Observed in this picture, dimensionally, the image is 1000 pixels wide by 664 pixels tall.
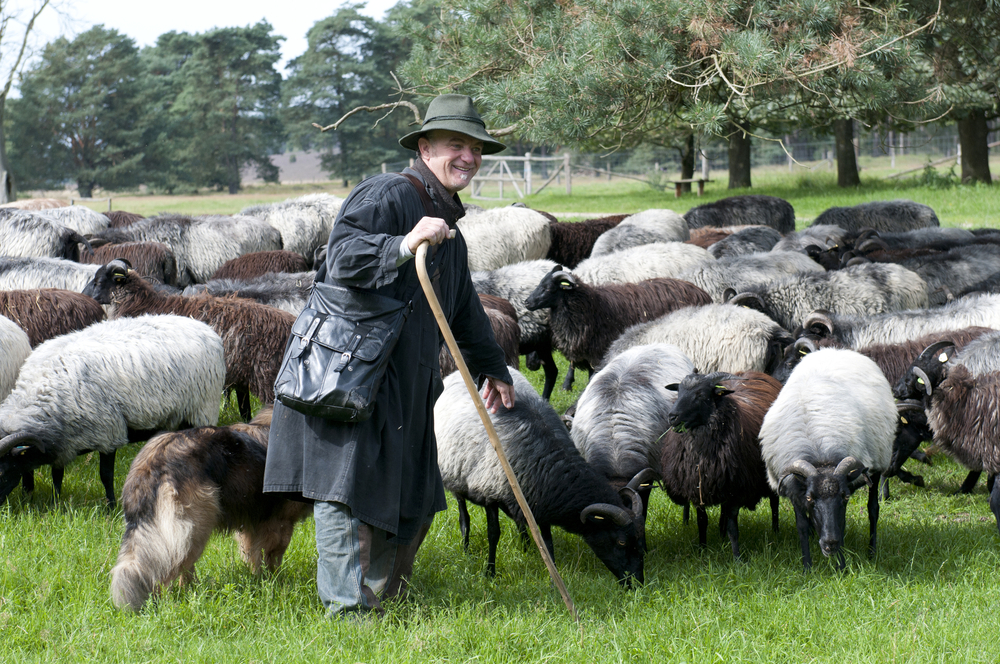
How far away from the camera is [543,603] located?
4.07 meters

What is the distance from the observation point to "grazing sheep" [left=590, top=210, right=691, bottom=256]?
11648mm

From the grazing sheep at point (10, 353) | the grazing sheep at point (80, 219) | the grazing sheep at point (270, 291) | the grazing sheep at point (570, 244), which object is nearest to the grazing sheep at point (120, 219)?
the grazing sheep at point (80, 219)

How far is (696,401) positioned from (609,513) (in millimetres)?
921

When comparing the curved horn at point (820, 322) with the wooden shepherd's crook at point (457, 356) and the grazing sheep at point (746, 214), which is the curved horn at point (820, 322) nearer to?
the wooden shepherd's crook at point (457, 356)

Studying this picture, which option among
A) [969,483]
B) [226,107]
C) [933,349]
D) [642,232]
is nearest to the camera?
[933,349]

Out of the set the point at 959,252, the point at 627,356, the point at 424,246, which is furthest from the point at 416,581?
the point at 959,252

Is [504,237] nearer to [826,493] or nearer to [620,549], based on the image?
[620,549]

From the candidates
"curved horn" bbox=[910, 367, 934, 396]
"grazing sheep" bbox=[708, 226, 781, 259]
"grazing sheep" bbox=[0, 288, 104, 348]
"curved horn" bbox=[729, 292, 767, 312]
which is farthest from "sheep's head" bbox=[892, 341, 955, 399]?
"grazing sheep" bbox=[0, 288, 104, 348]

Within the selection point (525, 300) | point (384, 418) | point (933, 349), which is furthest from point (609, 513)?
point (525, 300)

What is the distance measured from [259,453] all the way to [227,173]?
4478cm

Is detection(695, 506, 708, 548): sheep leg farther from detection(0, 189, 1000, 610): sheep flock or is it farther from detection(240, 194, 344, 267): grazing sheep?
detection(240, 194, 344, 267): grazing sheep

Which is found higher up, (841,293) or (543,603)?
(841,293)

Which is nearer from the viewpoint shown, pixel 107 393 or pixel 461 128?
pixel 461 128

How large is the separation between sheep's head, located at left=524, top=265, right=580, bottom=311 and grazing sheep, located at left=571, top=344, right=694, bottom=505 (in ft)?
6.30
